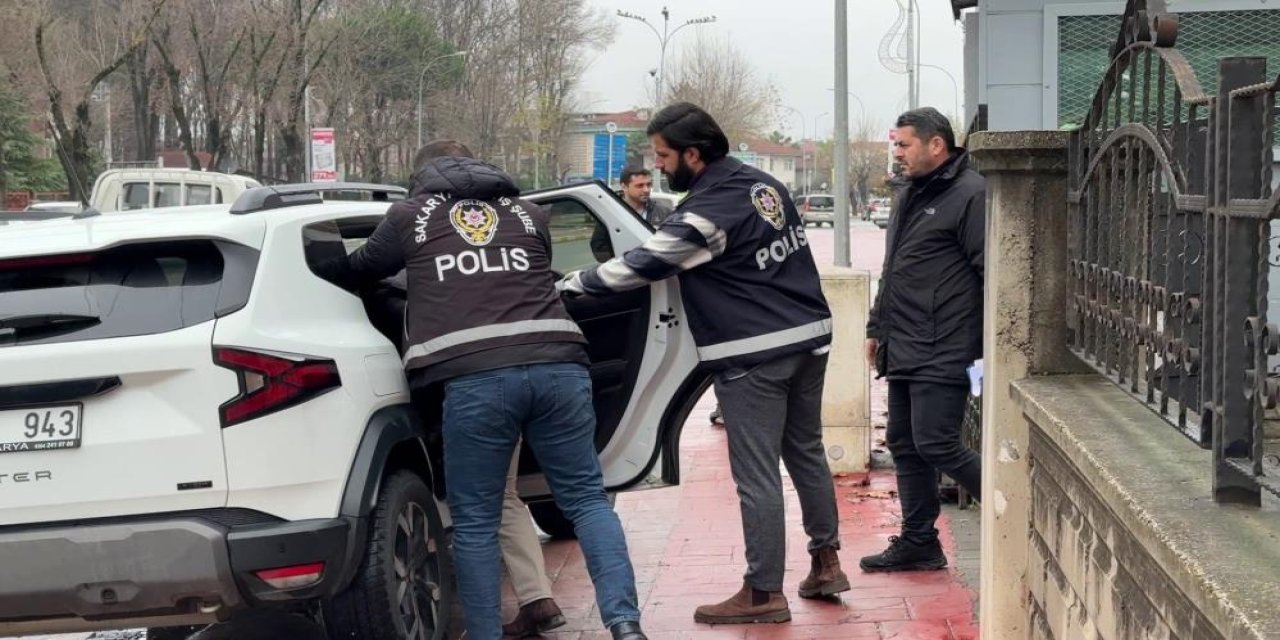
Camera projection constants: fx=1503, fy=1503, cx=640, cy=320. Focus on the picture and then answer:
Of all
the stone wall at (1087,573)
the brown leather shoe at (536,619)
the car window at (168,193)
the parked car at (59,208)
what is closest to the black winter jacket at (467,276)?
the brown leather shoe at (536,619)

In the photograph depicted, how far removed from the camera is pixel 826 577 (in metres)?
5.77

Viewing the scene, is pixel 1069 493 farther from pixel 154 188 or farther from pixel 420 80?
pixel 420 80

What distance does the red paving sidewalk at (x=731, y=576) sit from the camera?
548 cm

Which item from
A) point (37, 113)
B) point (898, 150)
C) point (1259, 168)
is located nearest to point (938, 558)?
point (898, 150)

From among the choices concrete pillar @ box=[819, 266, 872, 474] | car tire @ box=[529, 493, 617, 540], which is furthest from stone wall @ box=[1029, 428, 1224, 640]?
concrete pillar @ box=[819, 266, 872, 474]

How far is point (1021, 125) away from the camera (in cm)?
805

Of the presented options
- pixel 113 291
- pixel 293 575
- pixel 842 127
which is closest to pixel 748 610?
pixel 293 575

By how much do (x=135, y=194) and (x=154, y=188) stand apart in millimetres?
361

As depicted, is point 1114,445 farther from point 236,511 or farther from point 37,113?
point 37,113

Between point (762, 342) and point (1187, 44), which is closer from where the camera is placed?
point (762, 342)

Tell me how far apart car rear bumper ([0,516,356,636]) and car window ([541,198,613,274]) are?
2132mm

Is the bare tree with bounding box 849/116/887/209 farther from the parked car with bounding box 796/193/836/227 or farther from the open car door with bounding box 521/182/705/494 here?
the open car door with bounding box 521/182/705/494

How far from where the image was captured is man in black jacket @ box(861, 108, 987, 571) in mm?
5750

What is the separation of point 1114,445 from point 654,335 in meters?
2.62
